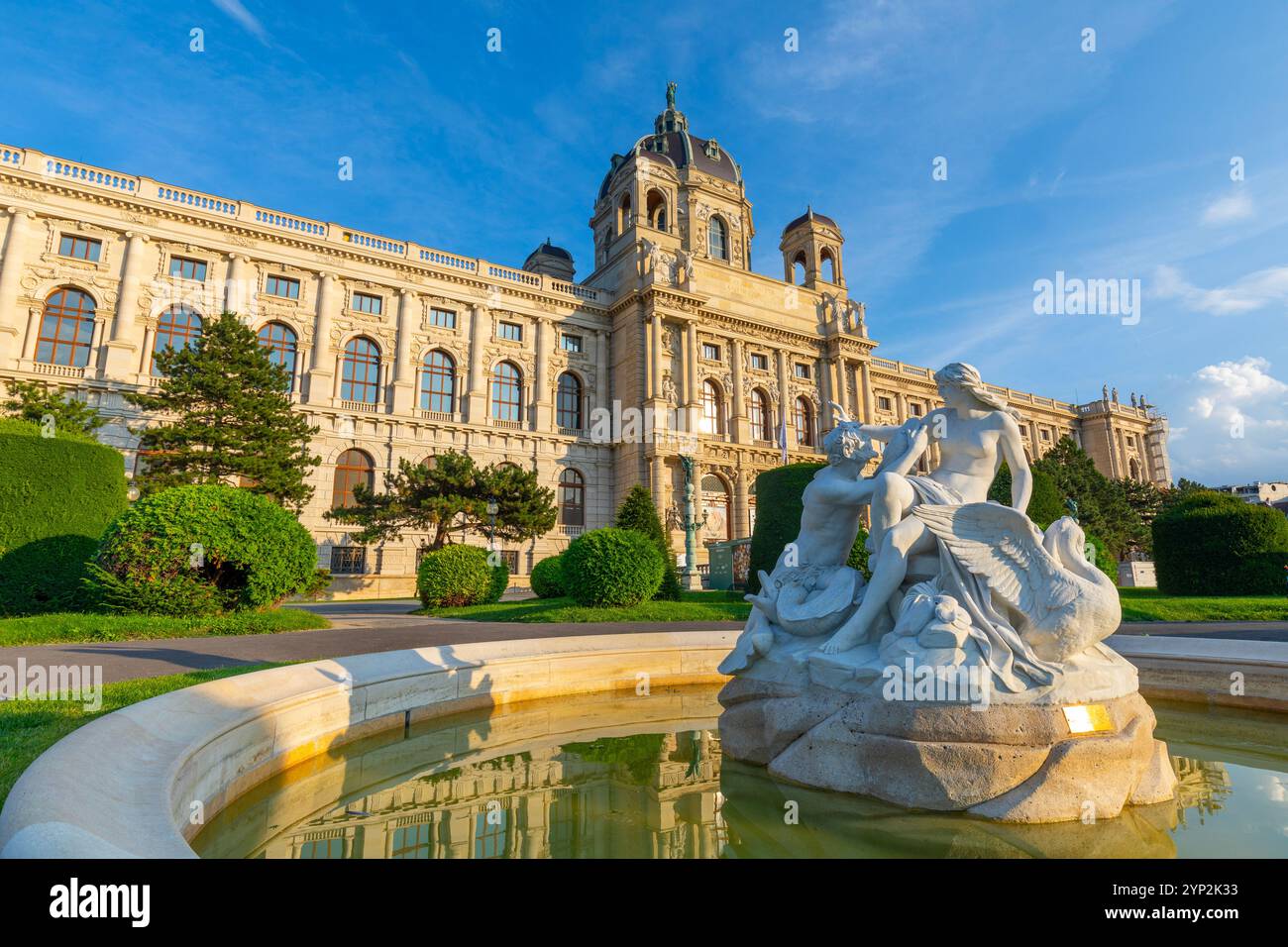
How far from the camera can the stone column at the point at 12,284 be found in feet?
72.8

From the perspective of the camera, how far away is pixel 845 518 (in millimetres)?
4656

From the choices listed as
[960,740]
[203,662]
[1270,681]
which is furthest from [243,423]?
[1270,681]

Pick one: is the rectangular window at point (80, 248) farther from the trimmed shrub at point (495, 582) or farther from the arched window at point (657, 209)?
the arched window at point (657, 209)

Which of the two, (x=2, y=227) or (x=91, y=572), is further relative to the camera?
(x=2, y=227)

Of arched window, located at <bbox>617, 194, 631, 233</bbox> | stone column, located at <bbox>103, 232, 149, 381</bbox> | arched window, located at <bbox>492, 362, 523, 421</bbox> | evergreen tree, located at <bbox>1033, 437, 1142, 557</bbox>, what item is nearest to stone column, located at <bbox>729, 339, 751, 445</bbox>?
arched window, located at <bbox>617, 194, 631, 233</bbox>

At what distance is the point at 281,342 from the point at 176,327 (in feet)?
12.6

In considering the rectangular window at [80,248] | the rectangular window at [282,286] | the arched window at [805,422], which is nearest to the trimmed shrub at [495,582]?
the rectangular window at [282,286]

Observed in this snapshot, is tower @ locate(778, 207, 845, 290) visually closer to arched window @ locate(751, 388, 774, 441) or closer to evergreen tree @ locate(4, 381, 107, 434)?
arched window @ locate(751, 388, 774, 441)

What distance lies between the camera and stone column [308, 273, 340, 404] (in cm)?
2708

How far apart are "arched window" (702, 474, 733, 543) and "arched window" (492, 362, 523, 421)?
11.0 meters

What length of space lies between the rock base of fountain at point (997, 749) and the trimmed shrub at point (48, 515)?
44.0ft
